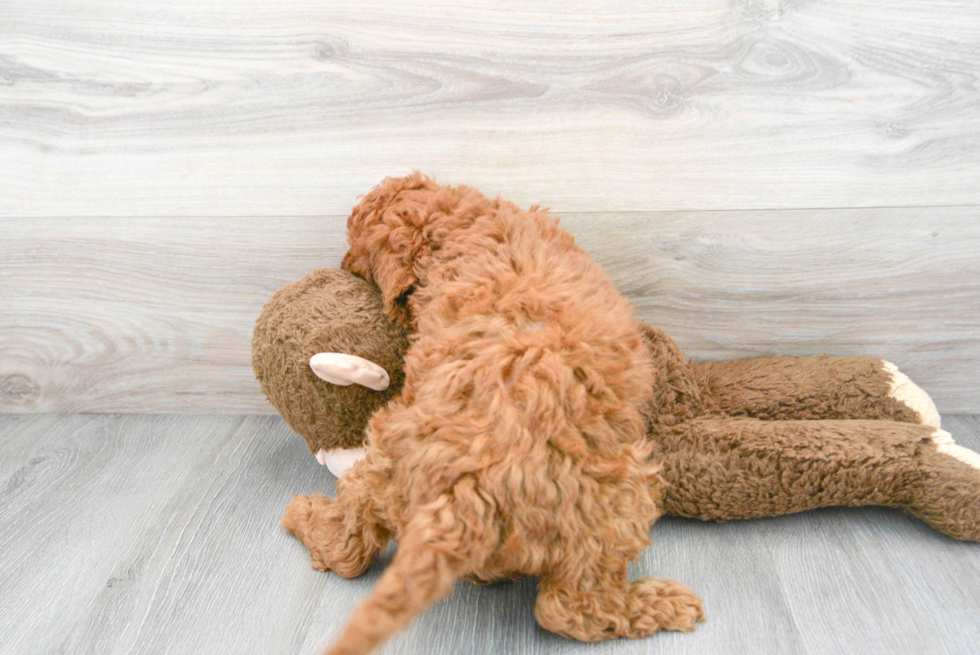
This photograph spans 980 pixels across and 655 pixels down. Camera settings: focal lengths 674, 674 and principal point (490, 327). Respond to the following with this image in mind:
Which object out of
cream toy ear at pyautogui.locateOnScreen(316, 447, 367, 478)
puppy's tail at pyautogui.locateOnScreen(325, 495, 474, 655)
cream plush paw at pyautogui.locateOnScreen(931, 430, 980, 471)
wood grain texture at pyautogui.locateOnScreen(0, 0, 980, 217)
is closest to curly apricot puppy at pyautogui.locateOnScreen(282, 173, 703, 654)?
puppy's tail at pyautogui.locateOnScreen(325, 495, 474, 655)

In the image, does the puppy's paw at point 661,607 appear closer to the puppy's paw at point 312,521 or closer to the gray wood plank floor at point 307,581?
the gray wood plank floor at point 307,581

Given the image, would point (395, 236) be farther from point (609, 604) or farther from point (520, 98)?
point (609, 604)

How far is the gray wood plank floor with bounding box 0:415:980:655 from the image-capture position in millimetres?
797

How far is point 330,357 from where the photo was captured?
90 centimetres

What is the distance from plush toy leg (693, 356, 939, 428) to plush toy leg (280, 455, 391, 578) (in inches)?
21.6

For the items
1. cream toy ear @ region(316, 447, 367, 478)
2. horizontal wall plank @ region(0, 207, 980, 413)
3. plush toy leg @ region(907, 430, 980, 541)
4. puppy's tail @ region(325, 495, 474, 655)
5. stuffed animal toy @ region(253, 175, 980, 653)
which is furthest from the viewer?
horizontal wall plank @ region(0, 207, 980, 413)

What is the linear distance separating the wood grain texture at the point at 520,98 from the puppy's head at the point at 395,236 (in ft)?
0.58

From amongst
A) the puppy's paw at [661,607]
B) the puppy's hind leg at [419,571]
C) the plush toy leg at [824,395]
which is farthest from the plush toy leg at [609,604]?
the plush toy leg at [824,395]

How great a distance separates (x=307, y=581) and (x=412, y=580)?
0.38m

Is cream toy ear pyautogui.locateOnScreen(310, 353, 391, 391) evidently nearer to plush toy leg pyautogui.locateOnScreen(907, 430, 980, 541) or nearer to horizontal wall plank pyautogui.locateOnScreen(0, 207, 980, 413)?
horizontal wall plank pyautogui.locateOnScreen(0, 207, 980, 413)

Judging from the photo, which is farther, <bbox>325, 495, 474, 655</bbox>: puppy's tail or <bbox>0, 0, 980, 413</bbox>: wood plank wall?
<bbox>0, 0, 980, 413</bbox>: wood plank wall

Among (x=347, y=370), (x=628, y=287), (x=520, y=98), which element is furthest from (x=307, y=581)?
(x=520, y=98)

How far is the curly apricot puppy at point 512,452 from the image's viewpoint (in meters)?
0.65

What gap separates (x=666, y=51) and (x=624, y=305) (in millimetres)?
458
